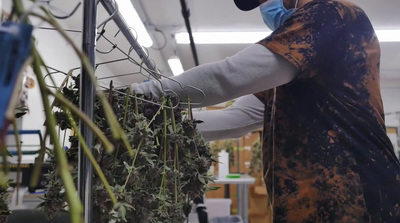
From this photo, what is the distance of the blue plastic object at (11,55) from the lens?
0.26m

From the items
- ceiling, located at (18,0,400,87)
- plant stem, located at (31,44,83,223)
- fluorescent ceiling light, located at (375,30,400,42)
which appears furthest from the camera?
fluorescent ceiling light, located at (375,30,400,42)

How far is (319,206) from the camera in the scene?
103 cm

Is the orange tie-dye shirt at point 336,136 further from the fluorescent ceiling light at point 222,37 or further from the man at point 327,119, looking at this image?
the fluorescent ceiling light at point 222,37

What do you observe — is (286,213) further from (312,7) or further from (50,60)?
(50,60)

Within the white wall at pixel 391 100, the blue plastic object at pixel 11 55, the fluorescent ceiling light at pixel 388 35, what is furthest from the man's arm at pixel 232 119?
the white wall at pixel 391 100

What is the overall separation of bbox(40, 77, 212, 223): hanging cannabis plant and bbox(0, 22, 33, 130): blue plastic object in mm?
240

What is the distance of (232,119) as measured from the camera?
1393mm

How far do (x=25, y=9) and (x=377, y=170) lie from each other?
1003mm

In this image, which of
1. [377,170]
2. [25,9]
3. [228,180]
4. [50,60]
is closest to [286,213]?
[377,170]

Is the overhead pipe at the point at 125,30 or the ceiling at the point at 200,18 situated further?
the ceiling at the point at 200,18

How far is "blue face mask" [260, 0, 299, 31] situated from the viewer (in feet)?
4.28

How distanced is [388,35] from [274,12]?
384 cm

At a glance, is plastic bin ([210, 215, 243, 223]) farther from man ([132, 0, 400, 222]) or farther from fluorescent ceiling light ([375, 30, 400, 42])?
fluorescent ceiling light ([375, 30, 400, 42])

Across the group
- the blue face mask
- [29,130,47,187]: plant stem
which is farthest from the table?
[29,130,47,187]: plant stem
